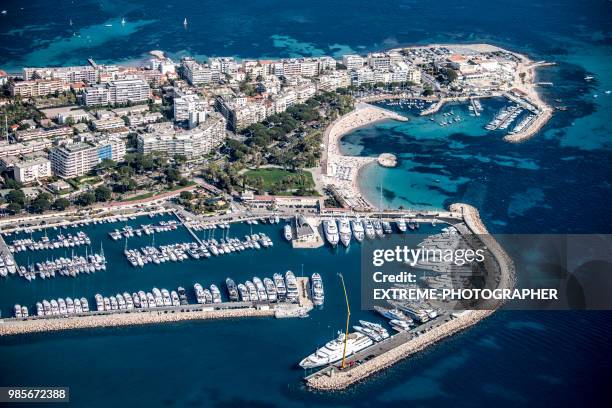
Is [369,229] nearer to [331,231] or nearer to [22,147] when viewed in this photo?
[331,231]

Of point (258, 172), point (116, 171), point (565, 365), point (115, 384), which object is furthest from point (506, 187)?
point (115, 384)

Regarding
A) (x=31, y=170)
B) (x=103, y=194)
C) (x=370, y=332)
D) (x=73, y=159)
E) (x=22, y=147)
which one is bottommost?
(x=370, y=332)

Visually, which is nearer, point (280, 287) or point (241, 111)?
point (280, 287)

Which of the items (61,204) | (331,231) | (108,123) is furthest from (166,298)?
(108,123)

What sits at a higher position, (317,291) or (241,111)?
(241,111)

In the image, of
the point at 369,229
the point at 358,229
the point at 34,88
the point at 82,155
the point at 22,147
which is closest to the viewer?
the point at 358,229

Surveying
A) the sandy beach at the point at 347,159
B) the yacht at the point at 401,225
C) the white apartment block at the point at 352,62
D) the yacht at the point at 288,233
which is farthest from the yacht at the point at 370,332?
the white apartment block at the point at 352,62

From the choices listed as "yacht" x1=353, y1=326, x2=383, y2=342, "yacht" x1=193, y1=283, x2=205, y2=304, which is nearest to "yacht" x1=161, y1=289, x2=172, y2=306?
"yacht" x1=193, y1=283, x2=205, y2=304

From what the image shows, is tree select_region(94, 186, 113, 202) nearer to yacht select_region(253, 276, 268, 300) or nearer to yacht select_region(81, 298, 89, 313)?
yacht select_region(81, 298, 89, 313)
